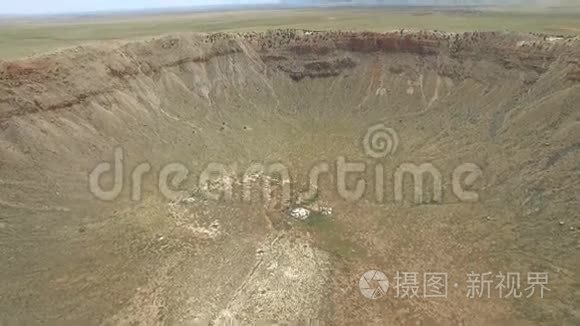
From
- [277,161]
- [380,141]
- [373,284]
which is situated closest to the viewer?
[373,284]

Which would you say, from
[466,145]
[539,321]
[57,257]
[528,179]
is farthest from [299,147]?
[539,321]

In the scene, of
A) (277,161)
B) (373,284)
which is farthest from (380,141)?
(373,284)

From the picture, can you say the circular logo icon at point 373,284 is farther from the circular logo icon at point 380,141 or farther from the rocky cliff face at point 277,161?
the circular logo icon at point 380,141

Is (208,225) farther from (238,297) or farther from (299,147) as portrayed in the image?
(299,147)

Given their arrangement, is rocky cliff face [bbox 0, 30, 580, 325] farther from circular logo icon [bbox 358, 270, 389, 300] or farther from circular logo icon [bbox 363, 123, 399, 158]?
circular logo icon [bbox 363, 123, 399, 158]

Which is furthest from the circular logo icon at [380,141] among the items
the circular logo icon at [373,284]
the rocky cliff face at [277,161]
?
the circular logo icon at [373,284]

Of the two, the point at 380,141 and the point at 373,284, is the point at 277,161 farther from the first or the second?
the point at 373,284
